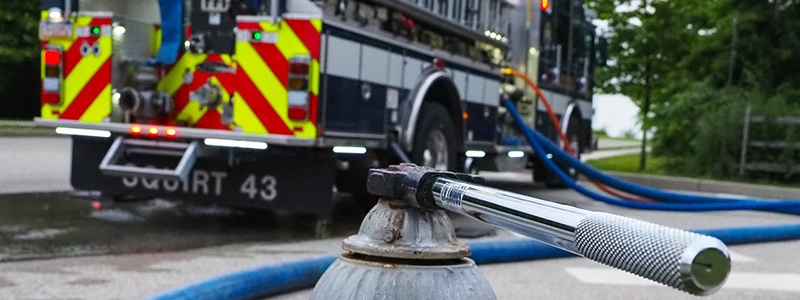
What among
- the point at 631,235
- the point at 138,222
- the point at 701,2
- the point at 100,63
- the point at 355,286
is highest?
the point at 701,2

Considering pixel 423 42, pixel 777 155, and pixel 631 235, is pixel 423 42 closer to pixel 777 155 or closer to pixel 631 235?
pixel 631 235

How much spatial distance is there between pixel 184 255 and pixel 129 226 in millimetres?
1554

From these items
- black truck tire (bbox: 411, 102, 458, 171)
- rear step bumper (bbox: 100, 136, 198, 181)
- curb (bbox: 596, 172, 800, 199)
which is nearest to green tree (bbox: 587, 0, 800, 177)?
curb (bbox: 596, 172, 800, 199)

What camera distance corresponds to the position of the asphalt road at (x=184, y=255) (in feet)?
16.3

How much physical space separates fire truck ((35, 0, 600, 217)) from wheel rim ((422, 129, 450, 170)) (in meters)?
0.03

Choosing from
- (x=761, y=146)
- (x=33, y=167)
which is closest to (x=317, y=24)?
(x=33, y=167)

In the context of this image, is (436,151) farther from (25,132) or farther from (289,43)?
(25,132)

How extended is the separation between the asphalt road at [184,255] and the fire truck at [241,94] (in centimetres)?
37

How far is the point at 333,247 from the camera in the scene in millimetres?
6562

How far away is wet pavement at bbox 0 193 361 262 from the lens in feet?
20.1

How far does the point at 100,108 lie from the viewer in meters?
7.19

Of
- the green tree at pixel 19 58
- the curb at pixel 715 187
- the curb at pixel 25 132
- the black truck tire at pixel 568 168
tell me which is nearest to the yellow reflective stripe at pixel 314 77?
the black truck tire at pixel 568 168

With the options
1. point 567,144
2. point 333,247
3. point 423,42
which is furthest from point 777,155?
point 333,247

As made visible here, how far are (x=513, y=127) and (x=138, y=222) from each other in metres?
5.42
